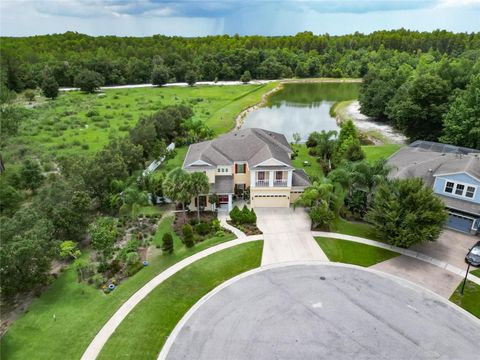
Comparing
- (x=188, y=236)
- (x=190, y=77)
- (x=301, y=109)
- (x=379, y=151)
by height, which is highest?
(x=190, y=77)

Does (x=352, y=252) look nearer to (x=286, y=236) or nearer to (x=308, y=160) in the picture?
(x=286, y=236)

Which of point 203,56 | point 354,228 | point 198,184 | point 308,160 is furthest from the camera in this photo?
point 203,56

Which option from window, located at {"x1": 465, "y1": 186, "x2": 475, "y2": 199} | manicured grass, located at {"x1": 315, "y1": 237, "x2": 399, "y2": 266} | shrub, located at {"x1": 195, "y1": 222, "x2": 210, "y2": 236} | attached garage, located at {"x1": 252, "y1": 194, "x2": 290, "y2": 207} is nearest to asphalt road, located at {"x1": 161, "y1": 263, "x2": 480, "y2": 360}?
manicured grass, located at {"x1": 315, "y1": 237, "x2": 399, "y2": 266}

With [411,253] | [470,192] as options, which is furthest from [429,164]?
[411,253]

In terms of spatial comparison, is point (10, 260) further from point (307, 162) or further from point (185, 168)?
point (307, 162)

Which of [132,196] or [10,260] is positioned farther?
[132,196]

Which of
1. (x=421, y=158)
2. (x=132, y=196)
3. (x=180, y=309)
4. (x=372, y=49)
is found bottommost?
(x=180, y=309)

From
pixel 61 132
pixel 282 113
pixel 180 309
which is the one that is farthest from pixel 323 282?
pixel 282 113
